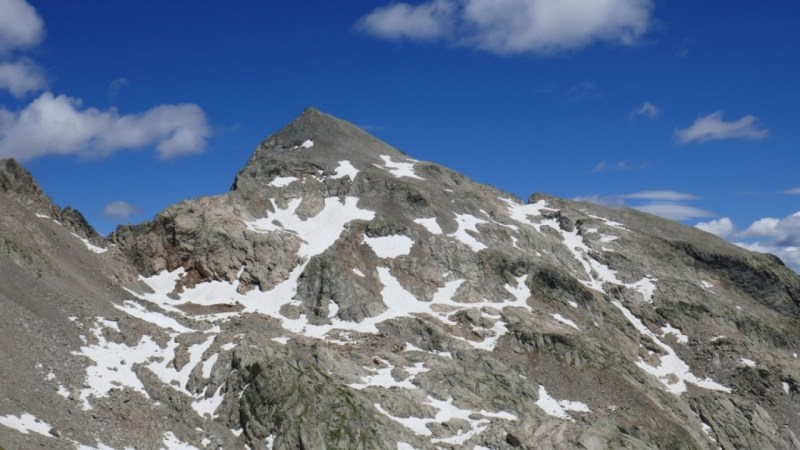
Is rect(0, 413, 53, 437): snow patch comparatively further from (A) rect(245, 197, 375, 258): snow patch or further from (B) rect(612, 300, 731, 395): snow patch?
(B) rect(612, 300, 731, 395): snow patch

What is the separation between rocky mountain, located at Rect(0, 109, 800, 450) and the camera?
53312 millimetres

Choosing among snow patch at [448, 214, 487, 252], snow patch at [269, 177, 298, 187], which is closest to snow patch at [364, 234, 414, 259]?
snow patch at [448, 214, 487, 252]

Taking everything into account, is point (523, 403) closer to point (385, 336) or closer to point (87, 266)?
point (385, 336)

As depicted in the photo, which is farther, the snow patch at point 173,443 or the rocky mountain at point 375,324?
the rocky mountain at point 375,324

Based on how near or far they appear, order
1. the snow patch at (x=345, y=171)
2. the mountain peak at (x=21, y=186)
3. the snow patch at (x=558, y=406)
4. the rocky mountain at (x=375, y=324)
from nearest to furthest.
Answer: the rocky mountain at (x=375, y=324) < the snow patch at (x=558, y=406) < the mountain peak at (x=21, y=186) < the snow patch at (x=345, y=171)

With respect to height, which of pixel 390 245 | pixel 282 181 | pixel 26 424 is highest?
pixel 282 181

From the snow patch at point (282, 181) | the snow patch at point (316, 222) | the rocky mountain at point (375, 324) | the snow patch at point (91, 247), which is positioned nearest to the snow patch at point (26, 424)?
the rocky mountain at point (375, 324)

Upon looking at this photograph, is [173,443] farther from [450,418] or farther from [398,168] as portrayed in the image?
[398,168]

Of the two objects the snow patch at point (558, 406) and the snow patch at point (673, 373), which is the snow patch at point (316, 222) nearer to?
the snow patch at point (558, 406)

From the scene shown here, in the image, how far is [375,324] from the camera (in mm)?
76438

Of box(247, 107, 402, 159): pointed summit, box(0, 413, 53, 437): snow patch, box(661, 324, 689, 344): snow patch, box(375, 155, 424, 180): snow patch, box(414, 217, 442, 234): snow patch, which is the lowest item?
box(0, 413, 53, 437): snow patch

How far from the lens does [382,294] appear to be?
82.3 metres

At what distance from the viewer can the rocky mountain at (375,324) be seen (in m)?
53.3

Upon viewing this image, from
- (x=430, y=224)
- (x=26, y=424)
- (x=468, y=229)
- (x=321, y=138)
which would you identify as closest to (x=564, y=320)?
(x=468, y=229)
